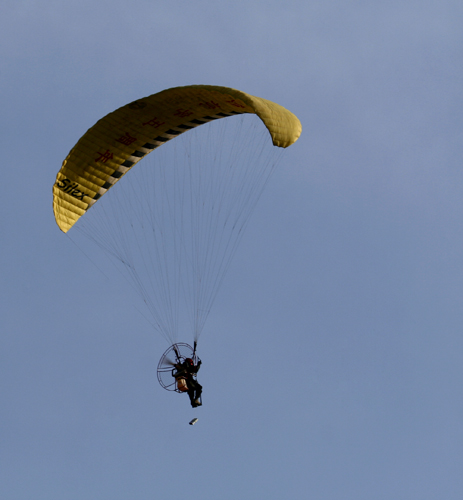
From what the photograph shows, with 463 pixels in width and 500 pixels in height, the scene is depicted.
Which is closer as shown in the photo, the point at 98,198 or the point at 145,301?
the point at 145,301

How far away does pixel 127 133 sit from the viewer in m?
26.8

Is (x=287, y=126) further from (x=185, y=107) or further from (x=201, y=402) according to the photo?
(x=201, y=402)

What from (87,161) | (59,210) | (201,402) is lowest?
(201,402)

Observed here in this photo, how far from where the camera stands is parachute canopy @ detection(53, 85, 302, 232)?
25.8 m

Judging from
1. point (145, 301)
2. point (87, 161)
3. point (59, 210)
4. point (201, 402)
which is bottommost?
point (201, 402)

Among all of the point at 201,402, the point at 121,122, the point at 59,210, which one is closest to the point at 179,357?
the point at 201,402

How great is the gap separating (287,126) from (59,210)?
7786mm

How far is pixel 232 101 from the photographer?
2556 cm

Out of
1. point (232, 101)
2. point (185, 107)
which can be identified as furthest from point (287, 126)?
point (185, 107)

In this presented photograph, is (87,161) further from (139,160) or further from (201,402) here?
(201,402)

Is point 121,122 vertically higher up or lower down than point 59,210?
higher up

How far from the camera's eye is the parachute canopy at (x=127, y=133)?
25.8 metres

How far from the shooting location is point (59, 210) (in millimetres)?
26375

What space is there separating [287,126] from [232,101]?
6.48ft
